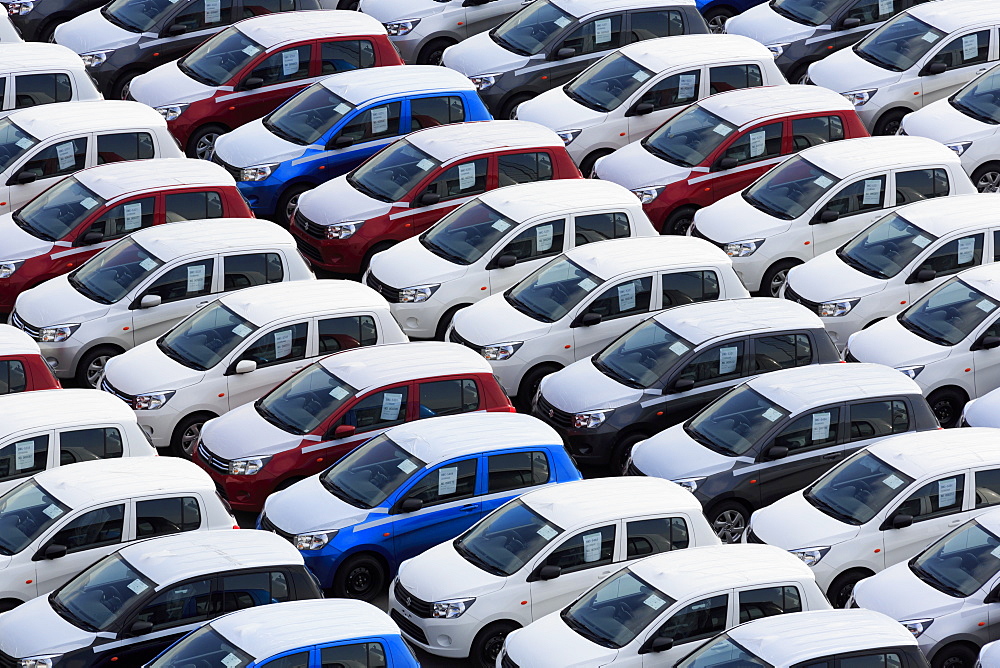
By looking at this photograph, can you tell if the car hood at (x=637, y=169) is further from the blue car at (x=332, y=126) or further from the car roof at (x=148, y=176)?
the car roof at (x=148, y=176)

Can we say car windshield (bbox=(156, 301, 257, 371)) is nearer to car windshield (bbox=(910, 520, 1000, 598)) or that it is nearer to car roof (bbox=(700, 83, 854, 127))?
car windshield (bbox=(910, 520, 1000, 598))

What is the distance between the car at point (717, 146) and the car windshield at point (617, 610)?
8.94 metres

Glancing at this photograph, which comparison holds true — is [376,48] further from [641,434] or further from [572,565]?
[572,565]

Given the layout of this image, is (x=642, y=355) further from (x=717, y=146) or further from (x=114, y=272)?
(x=114, y=272)

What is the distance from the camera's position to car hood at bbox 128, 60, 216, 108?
26.2 m

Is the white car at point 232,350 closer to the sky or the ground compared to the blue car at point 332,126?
closer to the ground

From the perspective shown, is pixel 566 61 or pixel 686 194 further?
pixel 566 61

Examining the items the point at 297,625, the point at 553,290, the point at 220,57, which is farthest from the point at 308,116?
the point at 297,625

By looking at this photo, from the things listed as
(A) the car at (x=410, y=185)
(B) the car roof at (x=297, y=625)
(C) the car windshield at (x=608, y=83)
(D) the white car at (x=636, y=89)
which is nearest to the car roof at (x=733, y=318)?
(A) the car at (x=410, y=185)

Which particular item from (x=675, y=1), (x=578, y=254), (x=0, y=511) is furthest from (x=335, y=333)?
(x=675, y=1)

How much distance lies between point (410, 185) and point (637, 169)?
308 centimetres

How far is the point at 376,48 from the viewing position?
27.0m

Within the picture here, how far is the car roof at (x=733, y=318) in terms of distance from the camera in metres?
21.0

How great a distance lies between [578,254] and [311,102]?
16.6 feet
